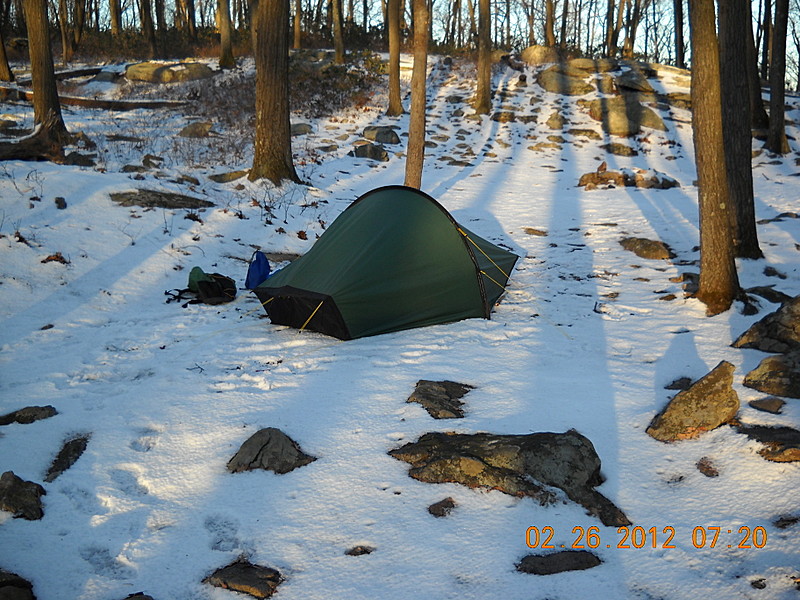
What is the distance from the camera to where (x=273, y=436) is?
407 centimetres

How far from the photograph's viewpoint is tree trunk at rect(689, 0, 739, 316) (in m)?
6.27

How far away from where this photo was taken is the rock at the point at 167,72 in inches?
910

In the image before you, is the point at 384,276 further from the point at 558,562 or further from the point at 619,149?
the point at 619,149

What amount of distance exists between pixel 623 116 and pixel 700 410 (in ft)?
58.6

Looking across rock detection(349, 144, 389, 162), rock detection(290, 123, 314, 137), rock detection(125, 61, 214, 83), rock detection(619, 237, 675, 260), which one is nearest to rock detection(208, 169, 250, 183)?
rock detection(349, 144, 389, 162)

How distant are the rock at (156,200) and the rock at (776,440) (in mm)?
8176

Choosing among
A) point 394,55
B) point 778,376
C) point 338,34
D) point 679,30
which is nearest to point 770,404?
point 778,376

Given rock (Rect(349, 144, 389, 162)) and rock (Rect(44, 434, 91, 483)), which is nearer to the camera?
rock (Rect(44, 434, 91, 483))

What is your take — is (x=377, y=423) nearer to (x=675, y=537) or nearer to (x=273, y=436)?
(x=273, y=436)

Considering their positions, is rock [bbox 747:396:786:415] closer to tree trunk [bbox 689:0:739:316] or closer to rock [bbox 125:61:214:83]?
tree trunk [bbox 689:0:739:316]

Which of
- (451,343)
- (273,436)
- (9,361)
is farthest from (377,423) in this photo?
(9,361)

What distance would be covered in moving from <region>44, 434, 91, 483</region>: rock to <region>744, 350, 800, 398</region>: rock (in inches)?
194

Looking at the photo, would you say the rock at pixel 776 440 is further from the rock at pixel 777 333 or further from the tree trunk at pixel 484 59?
the tree trunk at pixel 484 59

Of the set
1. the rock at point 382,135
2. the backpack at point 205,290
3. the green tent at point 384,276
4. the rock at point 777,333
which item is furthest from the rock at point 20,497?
the rock at point 382,135
